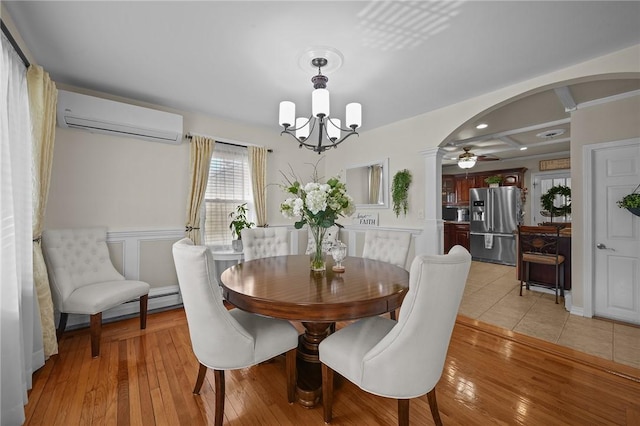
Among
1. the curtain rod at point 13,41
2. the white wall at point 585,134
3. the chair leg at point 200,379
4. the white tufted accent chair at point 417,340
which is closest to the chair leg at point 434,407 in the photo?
the white tufted accent chair at point 417,340

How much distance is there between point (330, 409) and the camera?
154cm

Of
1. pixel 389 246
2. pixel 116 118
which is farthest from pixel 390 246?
pixel 116 118

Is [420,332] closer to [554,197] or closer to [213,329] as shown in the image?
[213,329]

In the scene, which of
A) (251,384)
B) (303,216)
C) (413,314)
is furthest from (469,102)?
(251,384)

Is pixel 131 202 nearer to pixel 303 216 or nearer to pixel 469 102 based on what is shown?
pixel 303 216

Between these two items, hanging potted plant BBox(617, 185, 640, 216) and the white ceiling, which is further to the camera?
hanging potted plant BBox(617, 185, 640, 216)

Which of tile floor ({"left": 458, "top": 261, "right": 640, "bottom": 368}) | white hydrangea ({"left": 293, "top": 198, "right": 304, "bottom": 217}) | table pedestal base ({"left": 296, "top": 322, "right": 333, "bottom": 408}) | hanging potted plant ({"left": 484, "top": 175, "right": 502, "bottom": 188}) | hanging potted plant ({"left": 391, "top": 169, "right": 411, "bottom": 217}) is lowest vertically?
tile floor ({"left": 458, "top": 261, "right": 640, "bottom": 368})

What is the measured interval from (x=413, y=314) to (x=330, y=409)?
2.78ft

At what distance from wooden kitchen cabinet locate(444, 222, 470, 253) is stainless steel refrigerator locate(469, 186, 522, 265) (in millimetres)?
146

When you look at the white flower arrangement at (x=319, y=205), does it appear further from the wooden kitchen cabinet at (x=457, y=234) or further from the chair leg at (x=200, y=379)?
the wooden kitchen cabinet at (x=457, y=234)

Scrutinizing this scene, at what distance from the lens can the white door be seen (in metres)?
2.84

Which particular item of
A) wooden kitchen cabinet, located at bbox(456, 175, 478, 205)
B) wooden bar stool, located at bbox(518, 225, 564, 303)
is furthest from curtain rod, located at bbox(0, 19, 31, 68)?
wooden kitchen cabinet, located at bbox(456, 175, 478, 205)

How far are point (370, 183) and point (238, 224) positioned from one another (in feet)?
6.85

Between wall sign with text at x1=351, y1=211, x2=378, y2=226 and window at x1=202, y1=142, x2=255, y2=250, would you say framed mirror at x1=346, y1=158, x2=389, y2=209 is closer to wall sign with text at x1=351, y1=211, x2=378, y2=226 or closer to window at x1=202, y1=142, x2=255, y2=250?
Result: wall sign with text at x1=351, y1=211, x2=378, y2=226
